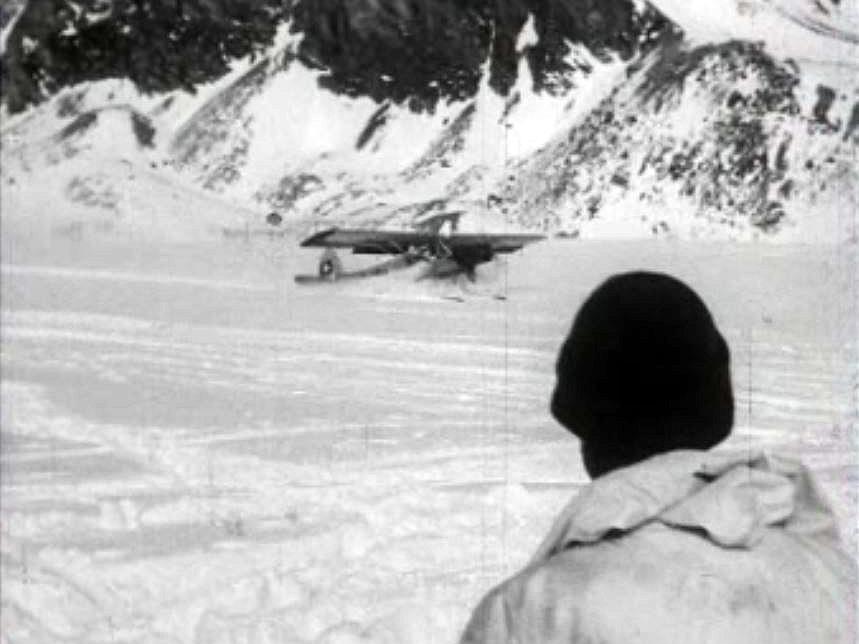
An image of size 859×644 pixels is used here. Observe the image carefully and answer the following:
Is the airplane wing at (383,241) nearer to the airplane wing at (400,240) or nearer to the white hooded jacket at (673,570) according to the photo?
the airplane wing at (400,240)

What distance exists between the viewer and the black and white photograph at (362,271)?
9.09 ft

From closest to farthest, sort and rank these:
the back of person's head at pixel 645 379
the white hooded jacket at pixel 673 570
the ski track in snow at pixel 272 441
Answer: the white hooded jacket at pixel 673 570 → the back of person's head at pixel 645 379 → the ski track in snow at pixel 272 441

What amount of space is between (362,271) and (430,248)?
0.45 feet

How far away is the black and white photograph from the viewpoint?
2.77 meters

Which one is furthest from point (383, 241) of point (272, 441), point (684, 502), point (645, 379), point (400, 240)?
point (684, 502)

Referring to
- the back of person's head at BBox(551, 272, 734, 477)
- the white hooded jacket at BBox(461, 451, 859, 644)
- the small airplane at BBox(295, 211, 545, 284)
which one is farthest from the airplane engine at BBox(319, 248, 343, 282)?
the white hooded jacket at BBox(461, 451, 859, 644)

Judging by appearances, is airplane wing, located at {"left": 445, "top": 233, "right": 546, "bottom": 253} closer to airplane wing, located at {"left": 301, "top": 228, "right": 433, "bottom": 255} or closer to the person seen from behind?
airplane wing, located at {"left": 301, "top": 228, "right": 433, "bottom": 255}

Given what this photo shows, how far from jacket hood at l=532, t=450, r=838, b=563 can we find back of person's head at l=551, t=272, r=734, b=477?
0.09 meters

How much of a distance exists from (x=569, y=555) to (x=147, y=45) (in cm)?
135

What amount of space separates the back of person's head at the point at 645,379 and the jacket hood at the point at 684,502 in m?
0.09

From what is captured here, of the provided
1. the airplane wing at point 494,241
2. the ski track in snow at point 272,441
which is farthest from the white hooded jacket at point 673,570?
the airplane wing at point 494,241

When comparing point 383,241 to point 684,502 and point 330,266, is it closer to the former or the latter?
point 330,266

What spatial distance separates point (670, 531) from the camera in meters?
2.03

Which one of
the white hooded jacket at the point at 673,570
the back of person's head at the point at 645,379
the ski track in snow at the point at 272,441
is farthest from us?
the ski track in snow at the point at 272,441
